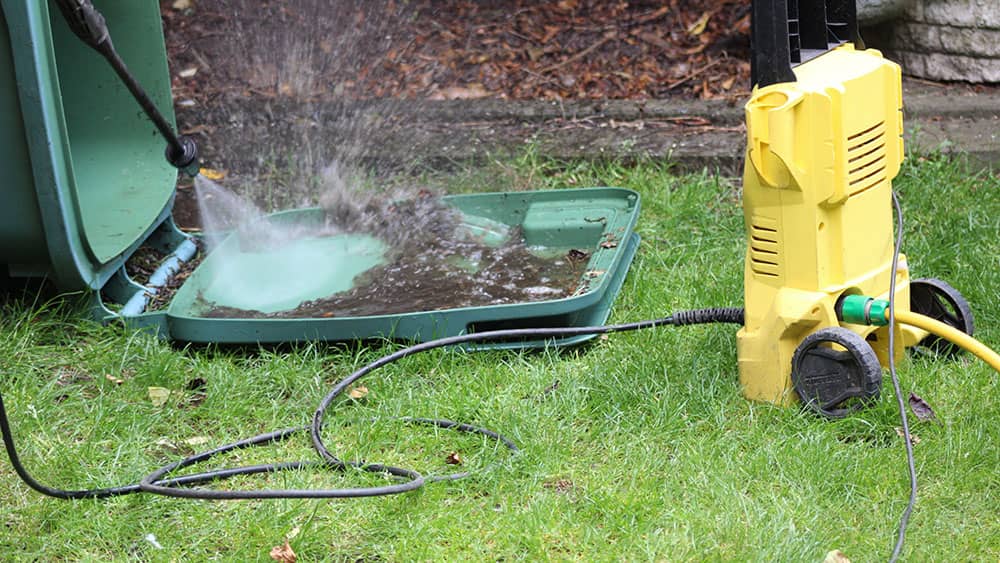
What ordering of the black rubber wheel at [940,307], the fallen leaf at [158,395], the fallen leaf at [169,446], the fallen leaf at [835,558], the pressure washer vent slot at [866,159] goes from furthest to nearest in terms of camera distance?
the fallen leaf at [158,395] < the black rubber wheel at [940,307] < the fallen leaf at [169,446] < the pressure washer vent slot at [866,159] < the fallen leaf at [835,558]

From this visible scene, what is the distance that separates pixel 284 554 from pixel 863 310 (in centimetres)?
130

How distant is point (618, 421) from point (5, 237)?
1703 millimetres

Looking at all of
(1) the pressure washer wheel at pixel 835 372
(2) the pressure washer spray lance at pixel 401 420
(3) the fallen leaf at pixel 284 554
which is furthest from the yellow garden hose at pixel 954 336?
(3) the fallen leaf at pixel 284 554

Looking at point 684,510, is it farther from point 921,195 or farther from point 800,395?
point 921,195

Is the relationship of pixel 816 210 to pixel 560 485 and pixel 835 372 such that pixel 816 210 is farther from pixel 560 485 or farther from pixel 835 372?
pixel 560 485

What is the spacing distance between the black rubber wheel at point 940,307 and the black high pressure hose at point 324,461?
18.9 inches

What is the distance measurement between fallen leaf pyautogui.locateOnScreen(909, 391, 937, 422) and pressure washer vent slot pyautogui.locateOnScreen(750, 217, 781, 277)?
1.44 ft

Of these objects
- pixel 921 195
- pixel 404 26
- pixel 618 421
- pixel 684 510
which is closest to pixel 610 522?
pixel 684 510

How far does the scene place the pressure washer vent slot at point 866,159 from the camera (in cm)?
235

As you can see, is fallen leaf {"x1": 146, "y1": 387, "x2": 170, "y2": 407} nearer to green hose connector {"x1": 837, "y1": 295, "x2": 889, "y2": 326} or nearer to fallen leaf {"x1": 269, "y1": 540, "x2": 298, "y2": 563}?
fallen leaf {"x1": 269, "y1": 540, "x2": 298, "y2": 563}

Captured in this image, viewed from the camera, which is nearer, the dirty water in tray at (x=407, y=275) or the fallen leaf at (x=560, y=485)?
the fallen leaf at (x=560, y=485)

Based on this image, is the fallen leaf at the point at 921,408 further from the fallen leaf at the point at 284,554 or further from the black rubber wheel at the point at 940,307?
the fallen leaf at the point at 284,554

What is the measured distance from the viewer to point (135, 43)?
12.1 feet

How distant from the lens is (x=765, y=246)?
2.43 metres
